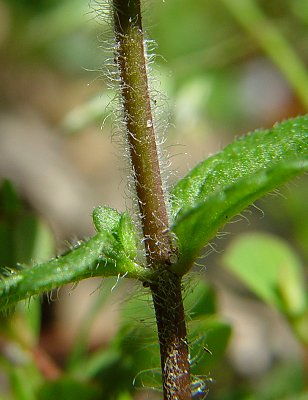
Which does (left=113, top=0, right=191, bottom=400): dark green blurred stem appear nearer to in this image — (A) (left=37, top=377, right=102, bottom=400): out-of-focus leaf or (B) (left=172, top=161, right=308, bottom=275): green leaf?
(B) (left=172, top=161, right=308, bottom=275): green leaf

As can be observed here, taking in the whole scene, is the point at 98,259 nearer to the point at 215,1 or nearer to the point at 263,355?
the point at 263,355

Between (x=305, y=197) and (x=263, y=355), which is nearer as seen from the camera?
(x=263, y=355)

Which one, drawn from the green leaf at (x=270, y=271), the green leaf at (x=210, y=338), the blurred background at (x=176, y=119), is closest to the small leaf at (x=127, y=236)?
the green leaf at (x=210, y=338)

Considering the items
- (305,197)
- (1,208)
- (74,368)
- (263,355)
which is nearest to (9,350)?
(74,368)

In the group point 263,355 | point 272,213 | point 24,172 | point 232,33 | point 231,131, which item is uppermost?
point 232,33

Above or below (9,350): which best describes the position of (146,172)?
above

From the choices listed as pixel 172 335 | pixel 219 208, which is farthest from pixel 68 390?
pixel 219 208

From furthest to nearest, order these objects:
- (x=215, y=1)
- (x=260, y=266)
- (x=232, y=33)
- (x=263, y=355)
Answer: (x=215, y=1)
(x=232, y=33)
(x=263, y=355)
(x=260, y=266)

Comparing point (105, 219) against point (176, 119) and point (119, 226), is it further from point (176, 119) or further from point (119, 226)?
point (176, 119)
